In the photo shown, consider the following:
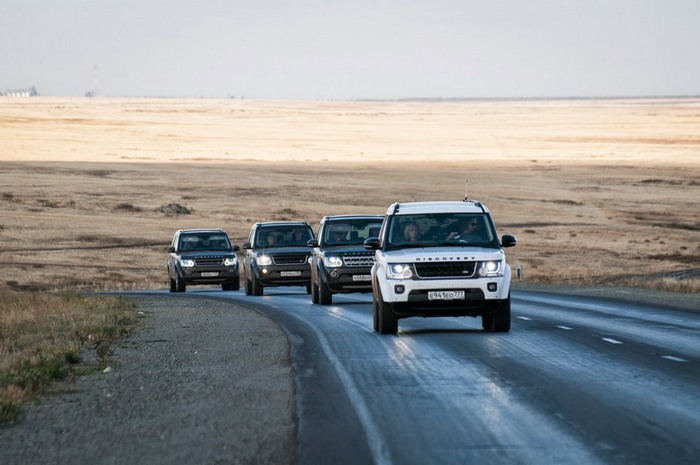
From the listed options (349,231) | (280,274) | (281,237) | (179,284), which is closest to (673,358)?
(349,231)

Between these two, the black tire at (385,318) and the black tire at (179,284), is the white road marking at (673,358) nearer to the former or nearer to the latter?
the black tire at (385,318)

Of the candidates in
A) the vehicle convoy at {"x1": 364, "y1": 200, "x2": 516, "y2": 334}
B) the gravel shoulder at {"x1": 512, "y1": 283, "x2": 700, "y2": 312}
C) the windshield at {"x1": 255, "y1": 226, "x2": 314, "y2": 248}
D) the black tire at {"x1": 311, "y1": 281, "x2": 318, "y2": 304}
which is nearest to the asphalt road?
the vehicle convoy at {"x1": 364, "y1": 200, "x2": 516, "y2": 334}

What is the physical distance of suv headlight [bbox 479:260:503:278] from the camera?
62.0 feet

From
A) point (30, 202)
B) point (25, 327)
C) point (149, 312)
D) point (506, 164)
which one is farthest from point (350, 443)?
point (506, 164)

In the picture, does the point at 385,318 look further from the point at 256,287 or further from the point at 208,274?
the point at 208,274

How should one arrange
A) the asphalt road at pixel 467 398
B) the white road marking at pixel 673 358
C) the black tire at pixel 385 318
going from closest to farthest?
the asphalt road at pixel 467 398 → the white road marking at pixel 673 358 → the black tire at pixel 385 318

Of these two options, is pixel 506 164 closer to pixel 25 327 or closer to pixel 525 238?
pixel 525 238

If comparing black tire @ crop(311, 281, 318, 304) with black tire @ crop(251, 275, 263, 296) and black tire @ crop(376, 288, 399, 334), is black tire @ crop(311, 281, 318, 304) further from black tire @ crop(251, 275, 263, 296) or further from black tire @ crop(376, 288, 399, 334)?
black tire @ crop(376, 288, 399, 334)

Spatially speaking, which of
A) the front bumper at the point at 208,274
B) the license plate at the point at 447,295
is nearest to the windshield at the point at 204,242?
the front bumper at the point at 208,274

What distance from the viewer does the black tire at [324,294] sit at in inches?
1136

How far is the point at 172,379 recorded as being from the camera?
47.9ft

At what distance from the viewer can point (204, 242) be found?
40.6 m

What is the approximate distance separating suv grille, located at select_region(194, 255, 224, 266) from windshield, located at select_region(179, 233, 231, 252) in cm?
63

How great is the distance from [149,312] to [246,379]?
13.7 metres
